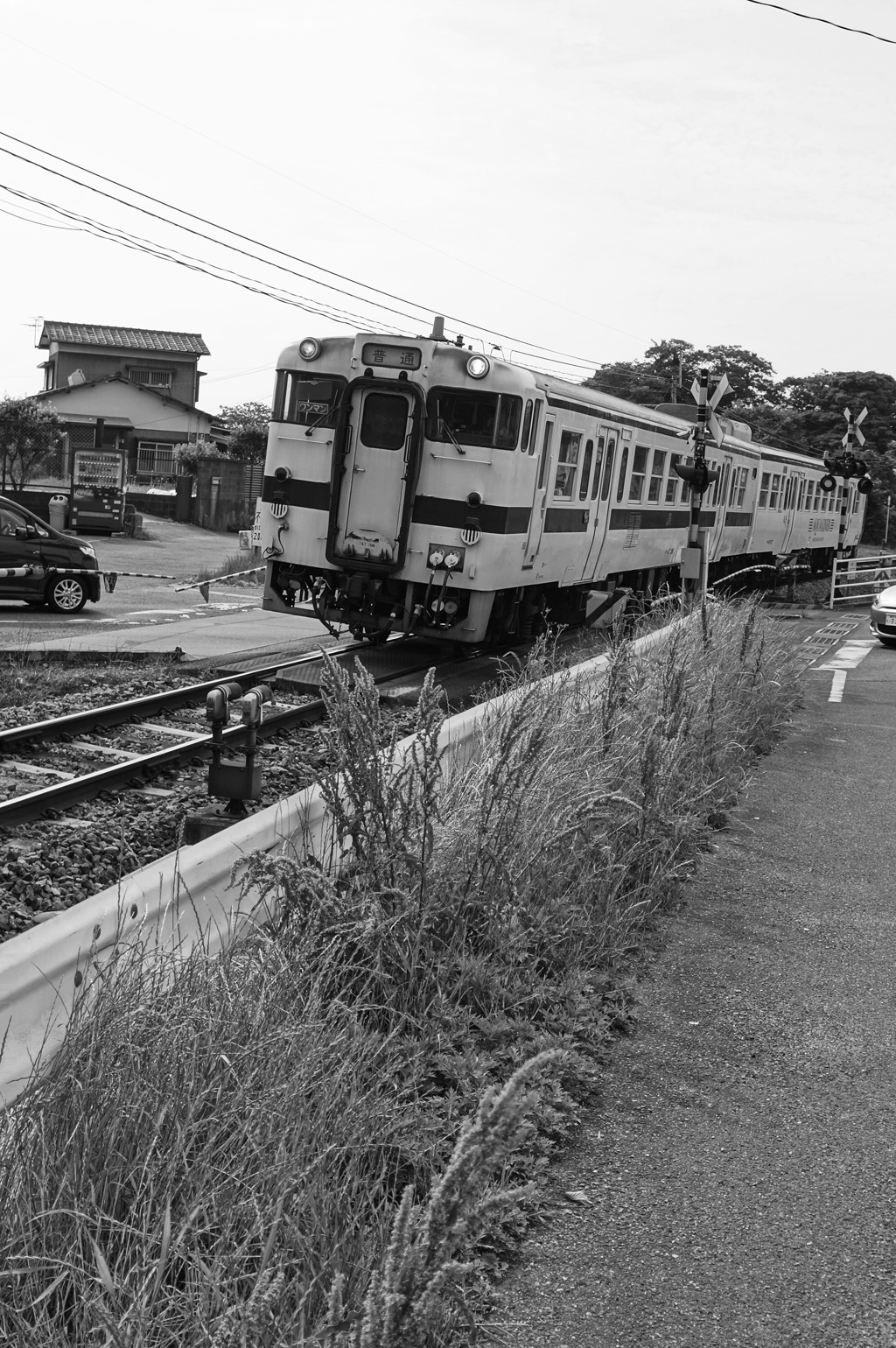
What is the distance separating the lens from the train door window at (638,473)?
1727 cm

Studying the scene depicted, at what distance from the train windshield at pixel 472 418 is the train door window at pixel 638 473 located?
5.24 meters

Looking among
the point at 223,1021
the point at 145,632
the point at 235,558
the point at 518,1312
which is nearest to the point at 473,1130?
the point at 518,1312

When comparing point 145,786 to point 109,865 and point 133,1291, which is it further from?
point 133,1291

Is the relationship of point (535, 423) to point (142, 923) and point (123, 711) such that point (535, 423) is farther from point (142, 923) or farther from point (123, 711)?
point (142, 923)

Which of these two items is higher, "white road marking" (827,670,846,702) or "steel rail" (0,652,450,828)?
"white road marking" (827,670,846,702)

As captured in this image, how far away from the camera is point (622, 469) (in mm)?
16641

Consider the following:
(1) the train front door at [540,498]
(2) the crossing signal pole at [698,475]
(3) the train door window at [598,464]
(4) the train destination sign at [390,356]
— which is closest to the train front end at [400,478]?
(4) the train destination sign at [390,356]

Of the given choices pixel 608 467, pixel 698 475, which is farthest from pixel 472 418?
pixel 608 467

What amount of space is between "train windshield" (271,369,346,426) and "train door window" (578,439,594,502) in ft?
11.2

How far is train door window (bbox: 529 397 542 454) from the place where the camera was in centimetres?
1266

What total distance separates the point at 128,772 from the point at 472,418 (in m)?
5.38

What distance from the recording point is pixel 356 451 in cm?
1245

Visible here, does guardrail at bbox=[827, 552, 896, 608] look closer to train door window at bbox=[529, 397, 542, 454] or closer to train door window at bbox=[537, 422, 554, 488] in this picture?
train door window at bbox=[537, 422, 554, 488]

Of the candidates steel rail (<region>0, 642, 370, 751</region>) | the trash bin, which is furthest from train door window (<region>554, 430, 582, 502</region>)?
the trash bin
